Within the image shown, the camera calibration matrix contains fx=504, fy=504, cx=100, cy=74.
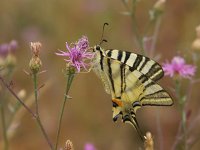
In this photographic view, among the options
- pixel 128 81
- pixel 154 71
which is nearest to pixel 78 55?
pixel 128 81

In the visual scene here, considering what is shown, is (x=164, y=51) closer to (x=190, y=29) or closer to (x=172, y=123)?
(x=190, y=29)

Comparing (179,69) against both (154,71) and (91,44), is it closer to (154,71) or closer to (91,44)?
(154,71)

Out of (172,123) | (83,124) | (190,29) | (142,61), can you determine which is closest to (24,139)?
(83,124)

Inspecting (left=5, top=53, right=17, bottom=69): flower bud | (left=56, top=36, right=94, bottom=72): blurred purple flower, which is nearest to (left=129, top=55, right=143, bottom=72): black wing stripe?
(left=56, top=36, right=94, bottom=72): blurred purple flower

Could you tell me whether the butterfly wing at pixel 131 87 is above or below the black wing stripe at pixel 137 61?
below

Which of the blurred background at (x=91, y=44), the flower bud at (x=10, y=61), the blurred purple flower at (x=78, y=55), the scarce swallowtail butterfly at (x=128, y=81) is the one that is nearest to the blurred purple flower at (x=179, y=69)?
the scarce swallowtail butterfly at (x=128, y=81)

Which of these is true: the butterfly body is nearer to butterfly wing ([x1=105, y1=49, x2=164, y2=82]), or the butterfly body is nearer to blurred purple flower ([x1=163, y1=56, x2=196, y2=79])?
butterfly wing ([x1=105, y1=49, x2=164, y2=82])

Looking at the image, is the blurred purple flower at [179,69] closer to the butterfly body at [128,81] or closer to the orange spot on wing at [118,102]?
the butterfly body at [128,81]
